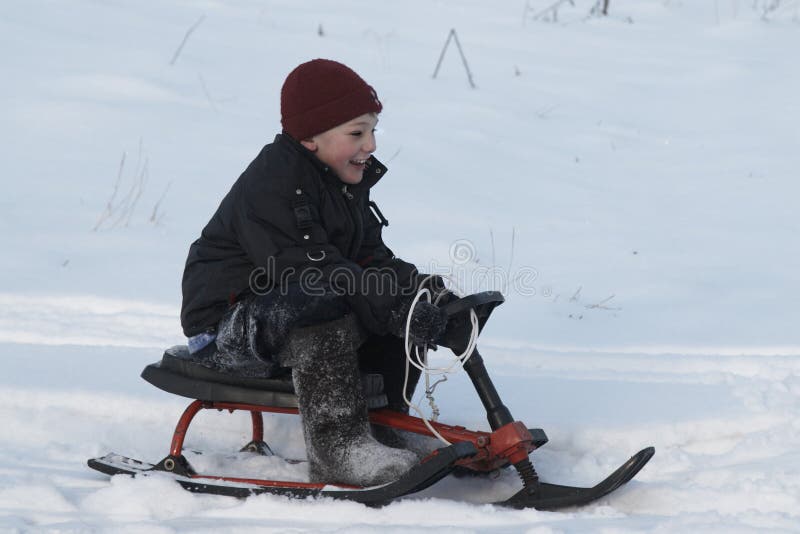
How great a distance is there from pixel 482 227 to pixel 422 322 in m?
3.09

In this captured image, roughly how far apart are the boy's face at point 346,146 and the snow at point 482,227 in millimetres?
962

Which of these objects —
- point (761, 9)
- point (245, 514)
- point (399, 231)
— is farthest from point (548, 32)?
point (245, 514)

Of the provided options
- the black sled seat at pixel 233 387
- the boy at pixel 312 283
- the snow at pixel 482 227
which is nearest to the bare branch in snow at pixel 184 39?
the snow at pixel 482 227

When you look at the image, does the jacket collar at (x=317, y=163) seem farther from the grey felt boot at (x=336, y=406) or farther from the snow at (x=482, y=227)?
the snow at (x=482, y=227)

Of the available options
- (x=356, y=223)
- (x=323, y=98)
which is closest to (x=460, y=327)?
(x=356, y=223)

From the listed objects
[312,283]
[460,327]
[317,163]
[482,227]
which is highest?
[317,163]

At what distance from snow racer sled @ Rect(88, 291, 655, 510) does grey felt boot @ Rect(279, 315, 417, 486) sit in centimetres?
5

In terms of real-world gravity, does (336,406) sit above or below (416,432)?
above

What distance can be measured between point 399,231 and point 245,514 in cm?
309

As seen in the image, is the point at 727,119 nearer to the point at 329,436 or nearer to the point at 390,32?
the point at 390,32

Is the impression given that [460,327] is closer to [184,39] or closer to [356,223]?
[356,223]

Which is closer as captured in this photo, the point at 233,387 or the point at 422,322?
the point at 422,322

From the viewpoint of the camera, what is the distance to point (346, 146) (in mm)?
3135

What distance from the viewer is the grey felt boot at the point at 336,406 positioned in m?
2.91
